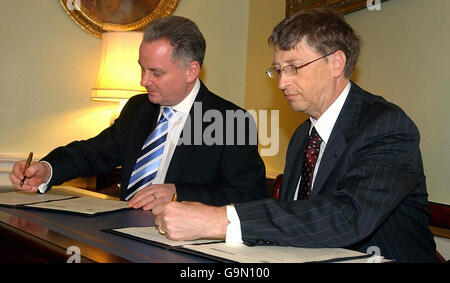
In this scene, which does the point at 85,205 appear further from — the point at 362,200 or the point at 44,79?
the point at 44,79

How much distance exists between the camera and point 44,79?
4.52 m

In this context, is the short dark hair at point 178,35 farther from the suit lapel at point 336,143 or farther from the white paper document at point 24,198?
the suit lapel at point 336,143

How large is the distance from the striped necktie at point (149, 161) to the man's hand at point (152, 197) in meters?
0.41

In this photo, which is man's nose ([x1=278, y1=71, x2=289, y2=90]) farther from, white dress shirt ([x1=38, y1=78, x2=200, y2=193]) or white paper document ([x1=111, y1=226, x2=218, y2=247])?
white dress shirt ([x1=38, y1=78, x2=200, y2=193])

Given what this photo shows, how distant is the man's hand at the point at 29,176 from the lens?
2.71 m

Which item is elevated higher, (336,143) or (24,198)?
(336,143)

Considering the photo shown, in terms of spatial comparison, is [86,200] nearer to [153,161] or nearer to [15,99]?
[153,161]

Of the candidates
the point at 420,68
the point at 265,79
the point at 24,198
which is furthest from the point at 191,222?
the point at 265,79

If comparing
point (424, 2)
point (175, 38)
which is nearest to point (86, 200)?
point (175, 38)

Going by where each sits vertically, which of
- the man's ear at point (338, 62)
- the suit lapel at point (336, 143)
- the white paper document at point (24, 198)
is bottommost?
the white paper document at point (24, 198)

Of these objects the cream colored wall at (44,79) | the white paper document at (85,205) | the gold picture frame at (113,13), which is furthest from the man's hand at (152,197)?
the gold picture frame at (113,13)

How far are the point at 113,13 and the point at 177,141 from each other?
2.06 m

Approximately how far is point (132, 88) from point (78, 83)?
626 millimetres

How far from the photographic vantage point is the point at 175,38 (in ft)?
9.89
